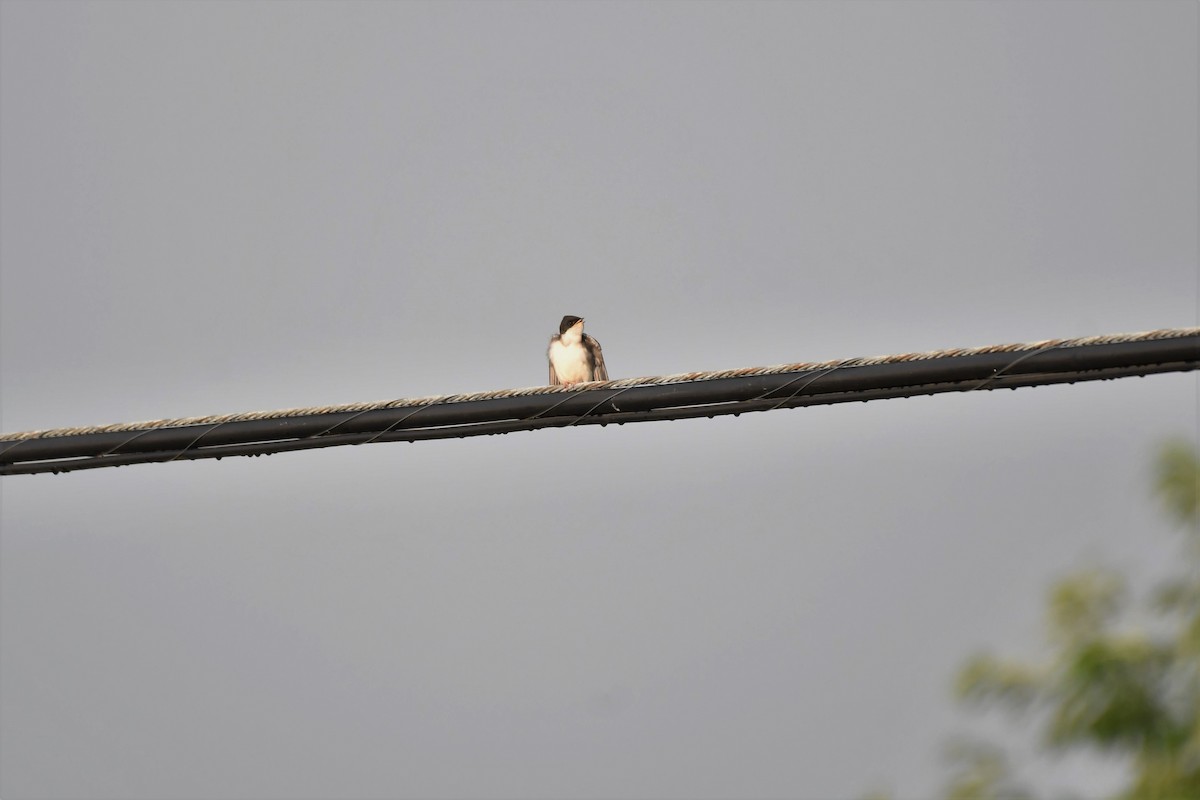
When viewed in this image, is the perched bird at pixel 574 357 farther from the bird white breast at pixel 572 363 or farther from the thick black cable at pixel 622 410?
the thick black cable at pixel 622 410

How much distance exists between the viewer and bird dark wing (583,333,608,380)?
1533 cm

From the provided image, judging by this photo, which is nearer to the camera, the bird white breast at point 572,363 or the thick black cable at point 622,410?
the thick black cable at point 622,410

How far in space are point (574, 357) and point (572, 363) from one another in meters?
0.06

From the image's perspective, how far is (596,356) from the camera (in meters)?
15.4

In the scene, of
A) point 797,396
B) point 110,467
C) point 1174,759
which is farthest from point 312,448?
point 1174,759

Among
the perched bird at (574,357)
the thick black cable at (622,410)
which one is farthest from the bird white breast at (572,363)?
the thick black cable at (622,410)

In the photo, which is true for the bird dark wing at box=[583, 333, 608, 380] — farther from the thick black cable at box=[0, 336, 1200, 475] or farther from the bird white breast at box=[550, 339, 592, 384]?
the thick black cable at box=[0, 336, 1200, 475]

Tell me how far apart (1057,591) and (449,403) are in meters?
10.1

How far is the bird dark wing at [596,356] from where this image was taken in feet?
50.3

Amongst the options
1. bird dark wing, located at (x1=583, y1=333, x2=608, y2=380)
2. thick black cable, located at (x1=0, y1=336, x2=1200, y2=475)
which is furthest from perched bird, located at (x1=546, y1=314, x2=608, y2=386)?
thick black cable, located at (x1=0, y1=336, x2=1200, y2=475)

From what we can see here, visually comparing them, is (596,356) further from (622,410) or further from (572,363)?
(622,410)

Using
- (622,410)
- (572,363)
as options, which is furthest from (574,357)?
(622,410)

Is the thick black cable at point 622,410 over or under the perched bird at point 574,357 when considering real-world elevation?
under

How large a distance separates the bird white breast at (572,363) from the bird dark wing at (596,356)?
0.16 feet
